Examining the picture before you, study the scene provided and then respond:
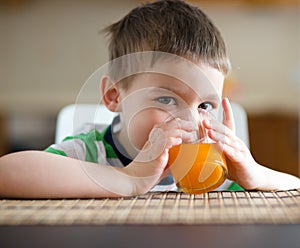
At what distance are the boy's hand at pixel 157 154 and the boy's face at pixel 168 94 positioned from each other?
5.0 inches

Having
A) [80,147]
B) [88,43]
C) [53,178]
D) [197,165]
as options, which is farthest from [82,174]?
[88,43]

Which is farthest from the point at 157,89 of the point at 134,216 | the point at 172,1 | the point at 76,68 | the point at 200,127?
the point at 76,68

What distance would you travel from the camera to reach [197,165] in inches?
31.5

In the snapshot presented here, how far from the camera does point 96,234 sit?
0.48 metres

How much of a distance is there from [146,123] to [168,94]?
64 millimetres

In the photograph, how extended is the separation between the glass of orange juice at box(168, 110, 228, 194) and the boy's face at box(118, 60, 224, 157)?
0.49 feet

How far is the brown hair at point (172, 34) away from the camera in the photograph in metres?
1.05

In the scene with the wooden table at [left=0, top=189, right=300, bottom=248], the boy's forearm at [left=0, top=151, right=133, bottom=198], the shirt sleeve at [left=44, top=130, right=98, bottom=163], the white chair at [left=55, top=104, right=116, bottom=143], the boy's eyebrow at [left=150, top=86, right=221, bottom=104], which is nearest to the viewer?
the wooden table at [left=0, top=189, right=300, bottom=248]

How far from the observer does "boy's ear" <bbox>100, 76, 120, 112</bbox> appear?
112 centimetres

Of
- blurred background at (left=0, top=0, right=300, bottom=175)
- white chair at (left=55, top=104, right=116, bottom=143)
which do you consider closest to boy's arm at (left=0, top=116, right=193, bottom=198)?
white chair at (left=55, top=104, right=116, bottom=143)

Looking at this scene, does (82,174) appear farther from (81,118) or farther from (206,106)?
(81,118)

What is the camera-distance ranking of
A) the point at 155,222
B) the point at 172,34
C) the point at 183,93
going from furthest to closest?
1. the point at 172,34
2. the point at 183,93
3. the point at 155,222

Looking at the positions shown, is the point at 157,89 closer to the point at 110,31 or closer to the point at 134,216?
the point at 110,31

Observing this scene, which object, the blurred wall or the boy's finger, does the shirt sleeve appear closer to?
the boy's finger
